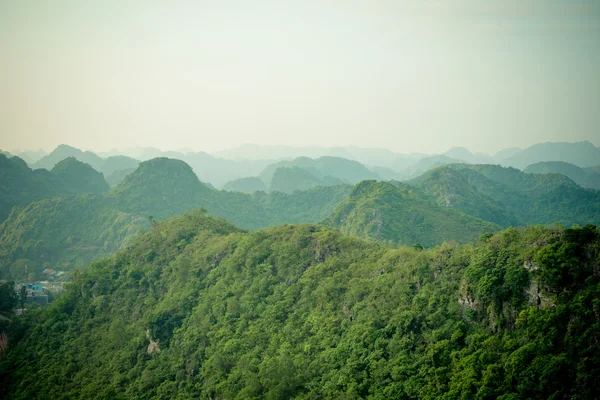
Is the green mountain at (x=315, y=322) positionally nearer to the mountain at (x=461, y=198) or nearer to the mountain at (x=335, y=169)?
the mountain at (x=461, y=198)

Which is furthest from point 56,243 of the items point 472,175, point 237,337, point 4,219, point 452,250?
point 472,175

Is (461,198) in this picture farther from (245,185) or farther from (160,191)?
(245,185)

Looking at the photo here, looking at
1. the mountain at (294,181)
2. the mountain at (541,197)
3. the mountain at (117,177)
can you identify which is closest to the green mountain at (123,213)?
the mountain at (117,177)

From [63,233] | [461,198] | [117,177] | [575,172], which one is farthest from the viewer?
[575,172]

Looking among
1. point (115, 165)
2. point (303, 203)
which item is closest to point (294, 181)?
point (303, 203)

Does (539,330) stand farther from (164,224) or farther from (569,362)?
(164,224)

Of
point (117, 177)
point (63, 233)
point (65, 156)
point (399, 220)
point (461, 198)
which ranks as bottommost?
point (63, 233)
